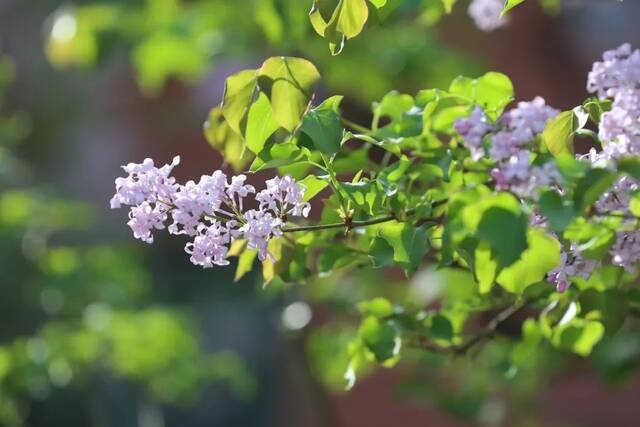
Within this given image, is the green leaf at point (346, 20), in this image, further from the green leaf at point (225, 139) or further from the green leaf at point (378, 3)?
the green leaf at point (225, 139)

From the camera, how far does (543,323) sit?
1593 millimetres

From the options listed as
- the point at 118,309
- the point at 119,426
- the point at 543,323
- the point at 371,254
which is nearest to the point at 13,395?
the point at 118,309

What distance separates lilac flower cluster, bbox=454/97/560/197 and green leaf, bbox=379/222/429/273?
0.14 m

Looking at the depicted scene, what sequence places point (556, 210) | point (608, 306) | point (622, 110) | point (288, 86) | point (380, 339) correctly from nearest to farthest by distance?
1. point (556, 210)
2. point (622, 110)
3. point (288, 86)
4. point (608, 306)
5. point (380, 339)

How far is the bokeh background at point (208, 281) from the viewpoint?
3531mm

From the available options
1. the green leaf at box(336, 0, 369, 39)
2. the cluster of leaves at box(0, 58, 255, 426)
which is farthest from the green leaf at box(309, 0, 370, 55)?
the cluster of leaves at box(0, 58, 255, 426)

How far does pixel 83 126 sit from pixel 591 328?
6.06 meters

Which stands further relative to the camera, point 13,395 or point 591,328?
point 13,395

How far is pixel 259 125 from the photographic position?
120 cm

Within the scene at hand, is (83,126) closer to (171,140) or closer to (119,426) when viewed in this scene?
(171,140)

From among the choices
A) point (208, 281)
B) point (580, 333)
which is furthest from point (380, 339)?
point (208, 281)

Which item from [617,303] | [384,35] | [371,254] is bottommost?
[384,35]

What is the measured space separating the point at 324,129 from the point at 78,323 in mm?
3117

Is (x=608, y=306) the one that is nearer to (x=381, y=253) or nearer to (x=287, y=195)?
(x=381, y=253)
